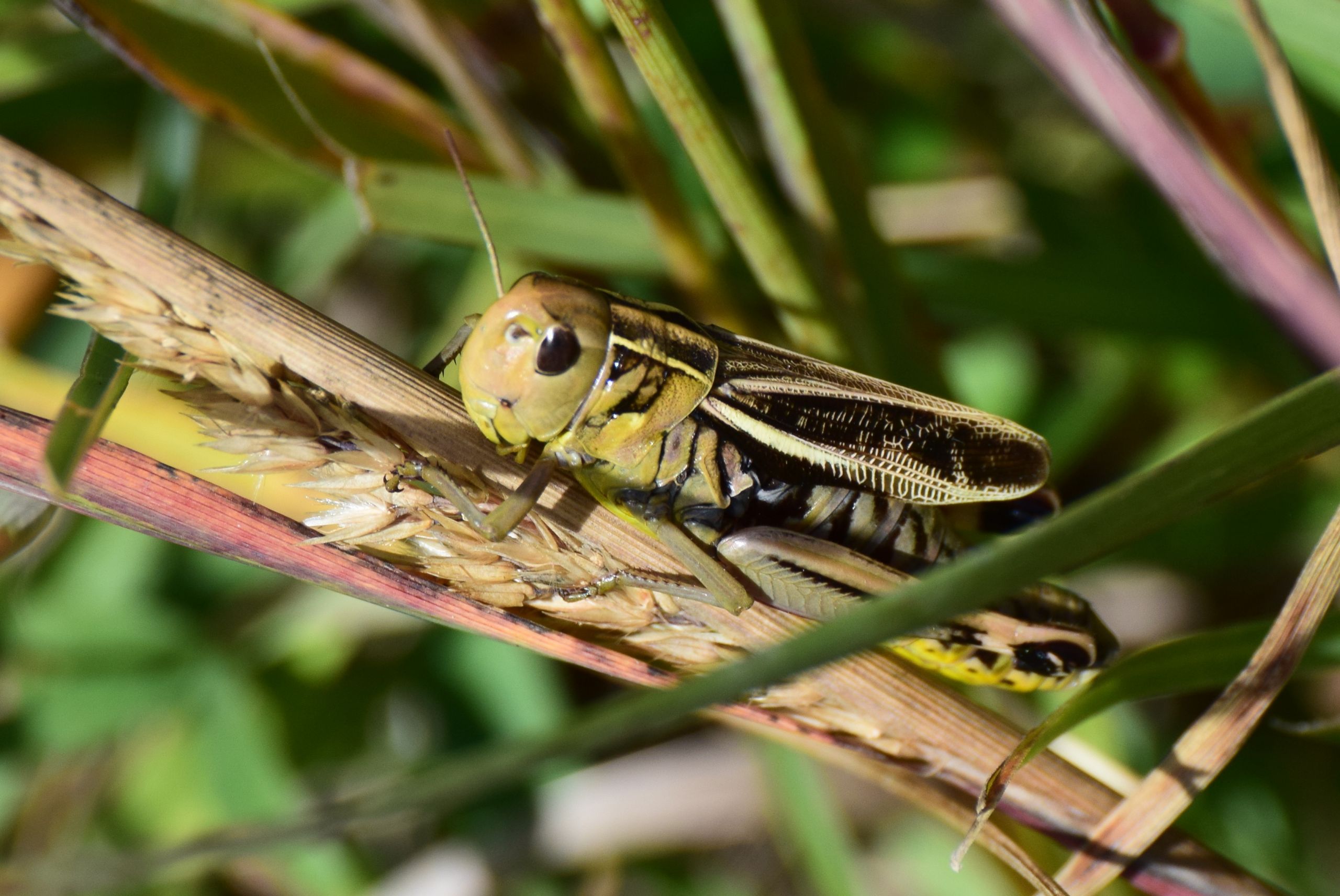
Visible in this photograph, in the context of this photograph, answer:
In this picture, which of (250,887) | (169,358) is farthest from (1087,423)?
(250,887)

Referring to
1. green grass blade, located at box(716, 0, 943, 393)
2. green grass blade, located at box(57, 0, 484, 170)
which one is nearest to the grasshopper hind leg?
green grass blade, located at box(716, 0, 943, 393)

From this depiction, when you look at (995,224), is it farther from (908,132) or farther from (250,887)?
(250,887)

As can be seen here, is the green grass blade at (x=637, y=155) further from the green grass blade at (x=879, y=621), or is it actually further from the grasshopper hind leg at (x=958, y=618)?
the green grass blade at (x=879, y=621)

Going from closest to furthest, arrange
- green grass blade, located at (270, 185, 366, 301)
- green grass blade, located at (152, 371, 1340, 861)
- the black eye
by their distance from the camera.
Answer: green grass blade, located at (152, 371, 1340, 861) < the black eye < green grass blade, located at (270, 185, 366, 301)

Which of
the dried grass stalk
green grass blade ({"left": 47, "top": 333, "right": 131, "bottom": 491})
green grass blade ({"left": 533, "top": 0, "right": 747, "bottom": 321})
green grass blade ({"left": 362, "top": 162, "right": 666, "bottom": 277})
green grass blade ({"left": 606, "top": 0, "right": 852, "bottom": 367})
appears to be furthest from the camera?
green grass blade ({"left": 362, "top": 162, "right": 666, "bottom": 277})

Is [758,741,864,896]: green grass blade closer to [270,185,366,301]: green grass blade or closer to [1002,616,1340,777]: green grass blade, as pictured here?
[1002,616,1340,777]: green grass blade

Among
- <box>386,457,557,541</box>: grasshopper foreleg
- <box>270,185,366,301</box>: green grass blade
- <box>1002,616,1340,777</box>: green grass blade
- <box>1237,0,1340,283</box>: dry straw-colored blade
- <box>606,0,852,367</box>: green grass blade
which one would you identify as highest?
<box>1237,0,1340,283</box>: dry straw-colored blade

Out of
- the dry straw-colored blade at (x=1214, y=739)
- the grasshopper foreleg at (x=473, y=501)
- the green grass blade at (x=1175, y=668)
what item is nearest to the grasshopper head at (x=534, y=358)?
the grasshopper foreleg at (x=473, y=501)

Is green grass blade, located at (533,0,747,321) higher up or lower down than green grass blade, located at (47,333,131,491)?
higher up

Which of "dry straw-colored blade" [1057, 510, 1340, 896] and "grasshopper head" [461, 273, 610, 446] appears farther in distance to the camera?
"grasshopper head" [461, 273, 610, 446]
